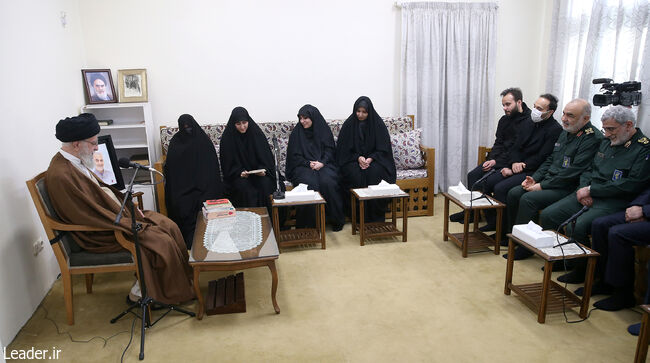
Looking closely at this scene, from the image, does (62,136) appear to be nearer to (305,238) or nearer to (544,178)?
(305,238)

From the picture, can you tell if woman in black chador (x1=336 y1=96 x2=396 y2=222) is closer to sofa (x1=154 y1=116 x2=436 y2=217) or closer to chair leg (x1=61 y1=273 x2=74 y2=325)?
sofa (x1=154 y1=116 x2=436 y2=217)

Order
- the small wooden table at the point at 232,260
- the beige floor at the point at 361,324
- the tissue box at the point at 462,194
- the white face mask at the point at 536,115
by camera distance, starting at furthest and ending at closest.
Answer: the white face mask at the point at 536,115 < the tissue box at the point at 462,194 < the small wooden table at the point at 232,260 < the beige floor at the point at 361,324

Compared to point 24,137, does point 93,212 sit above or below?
below

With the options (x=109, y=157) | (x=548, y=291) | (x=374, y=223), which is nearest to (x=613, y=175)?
(x=548, y=291)

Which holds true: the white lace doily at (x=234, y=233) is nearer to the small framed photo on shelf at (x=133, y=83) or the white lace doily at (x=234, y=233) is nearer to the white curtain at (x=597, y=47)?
the small framed photo on shelf at (x=133, y=83)

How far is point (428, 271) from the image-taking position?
3322mm

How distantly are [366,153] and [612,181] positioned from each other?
83.9 inches

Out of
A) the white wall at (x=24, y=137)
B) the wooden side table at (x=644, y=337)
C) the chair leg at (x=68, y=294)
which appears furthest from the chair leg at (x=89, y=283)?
the wooden side table at (x=644, y=337)

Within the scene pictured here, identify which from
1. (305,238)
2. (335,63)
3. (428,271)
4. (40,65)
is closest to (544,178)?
(428,271)

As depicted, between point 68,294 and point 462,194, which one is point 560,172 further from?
point 68,294

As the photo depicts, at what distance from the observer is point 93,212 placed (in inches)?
102

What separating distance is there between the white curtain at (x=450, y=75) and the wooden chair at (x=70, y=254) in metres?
3.49

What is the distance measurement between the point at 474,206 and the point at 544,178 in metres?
0.81

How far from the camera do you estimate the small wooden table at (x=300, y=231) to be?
3635mm
